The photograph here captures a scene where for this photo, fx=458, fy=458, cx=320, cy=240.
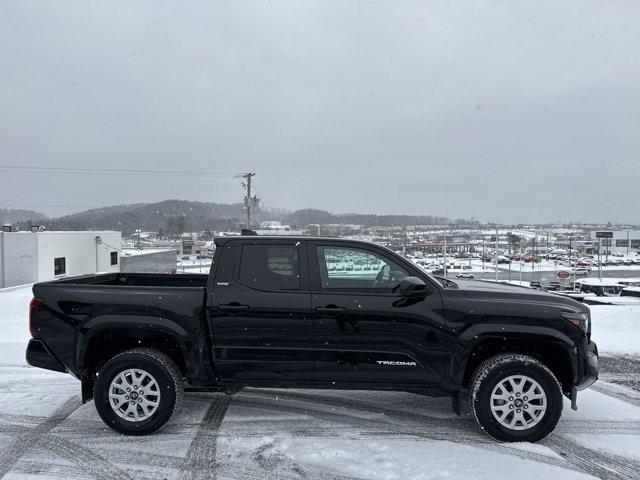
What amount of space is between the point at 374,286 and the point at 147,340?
7.22ft

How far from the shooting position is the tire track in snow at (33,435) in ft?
11.8

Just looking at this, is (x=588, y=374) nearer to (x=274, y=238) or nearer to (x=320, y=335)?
(x=320, y=335)

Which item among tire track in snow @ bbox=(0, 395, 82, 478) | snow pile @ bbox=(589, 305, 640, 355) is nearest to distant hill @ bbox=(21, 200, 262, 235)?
snow pile @ bbox=(589, 305, 640, 355)

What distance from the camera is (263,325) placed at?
4.08 m

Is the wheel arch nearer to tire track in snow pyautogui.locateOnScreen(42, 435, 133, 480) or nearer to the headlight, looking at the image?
the headlight

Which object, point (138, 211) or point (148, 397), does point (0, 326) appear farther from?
point (138, 211)

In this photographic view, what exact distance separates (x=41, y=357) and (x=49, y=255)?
2909 centimetres

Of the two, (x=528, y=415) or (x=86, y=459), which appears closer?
(x=86, y=459)

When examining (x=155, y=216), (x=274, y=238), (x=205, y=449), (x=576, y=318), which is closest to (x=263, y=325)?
(x=274, y=238)

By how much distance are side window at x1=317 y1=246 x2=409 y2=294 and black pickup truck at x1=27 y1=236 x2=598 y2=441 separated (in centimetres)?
1

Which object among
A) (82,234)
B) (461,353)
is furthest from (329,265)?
(82,234)

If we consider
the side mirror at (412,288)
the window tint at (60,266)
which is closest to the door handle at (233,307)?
the side mirror at (412,288)

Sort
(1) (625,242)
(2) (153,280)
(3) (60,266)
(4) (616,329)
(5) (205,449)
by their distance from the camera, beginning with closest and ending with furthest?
(5) (205,449), (2) (153,280), (4) (616,329), (3) (60,266), (1) (625,242)

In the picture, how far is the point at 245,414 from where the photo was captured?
454cm
